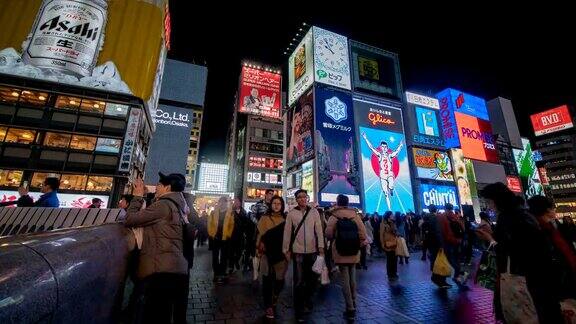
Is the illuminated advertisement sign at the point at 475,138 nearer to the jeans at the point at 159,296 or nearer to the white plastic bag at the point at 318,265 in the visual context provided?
the white plastic bag at the point at 318,265

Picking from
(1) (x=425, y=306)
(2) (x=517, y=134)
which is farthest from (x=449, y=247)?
(2) (x=517, y=134)

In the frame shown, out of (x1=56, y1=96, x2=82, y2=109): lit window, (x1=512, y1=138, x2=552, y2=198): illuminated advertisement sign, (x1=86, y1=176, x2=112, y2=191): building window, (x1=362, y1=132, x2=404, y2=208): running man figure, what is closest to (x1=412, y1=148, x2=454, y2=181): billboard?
(x1=362, y1=132, x2=404, y2=208): running man figure

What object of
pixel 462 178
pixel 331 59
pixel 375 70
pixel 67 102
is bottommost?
pixel 462 178

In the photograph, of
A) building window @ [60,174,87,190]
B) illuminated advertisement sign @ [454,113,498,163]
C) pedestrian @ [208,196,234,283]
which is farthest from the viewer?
illuminated advertisement sign @ [454,113,498,163]

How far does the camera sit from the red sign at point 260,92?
160ft

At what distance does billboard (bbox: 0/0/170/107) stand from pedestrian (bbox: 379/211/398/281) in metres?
29.8

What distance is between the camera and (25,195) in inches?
259

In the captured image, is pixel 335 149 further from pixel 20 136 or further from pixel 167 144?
pixel 167 144

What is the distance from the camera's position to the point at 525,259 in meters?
2.63

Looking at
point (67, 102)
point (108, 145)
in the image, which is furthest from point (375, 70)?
point (67, 102)

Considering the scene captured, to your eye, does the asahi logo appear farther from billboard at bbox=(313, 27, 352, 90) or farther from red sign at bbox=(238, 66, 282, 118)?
red sign at bbox=(238, 66, 282, 118)

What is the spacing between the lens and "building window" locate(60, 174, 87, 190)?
1073 inches

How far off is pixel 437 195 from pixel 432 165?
4571 mm

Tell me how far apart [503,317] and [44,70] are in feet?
117
